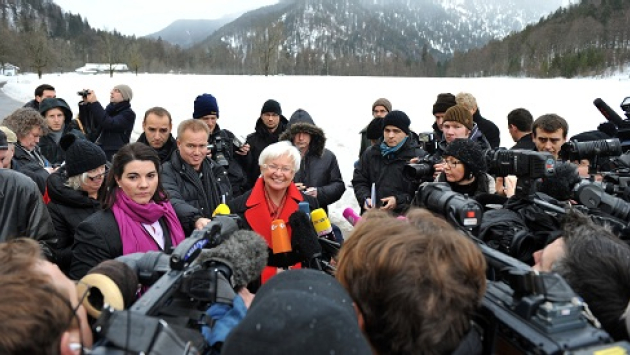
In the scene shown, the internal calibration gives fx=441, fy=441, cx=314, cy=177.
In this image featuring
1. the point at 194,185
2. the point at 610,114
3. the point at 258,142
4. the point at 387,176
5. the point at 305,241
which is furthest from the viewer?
the point at 258,142

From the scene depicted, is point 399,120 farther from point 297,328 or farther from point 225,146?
point 297,328

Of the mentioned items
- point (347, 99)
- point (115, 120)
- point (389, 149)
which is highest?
point (347, 99)

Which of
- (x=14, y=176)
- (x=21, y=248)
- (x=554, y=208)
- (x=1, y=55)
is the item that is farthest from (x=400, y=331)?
(x=1, y=55)

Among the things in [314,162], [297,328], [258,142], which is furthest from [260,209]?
[258,142]

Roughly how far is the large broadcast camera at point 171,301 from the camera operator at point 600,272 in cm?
108

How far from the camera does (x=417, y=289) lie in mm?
1114

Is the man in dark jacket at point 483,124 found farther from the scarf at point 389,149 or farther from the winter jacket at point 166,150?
the winter jacket at point 166,150

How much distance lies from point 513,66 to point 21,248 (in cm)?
6484

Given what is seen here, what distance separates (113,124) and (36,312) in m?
5.90

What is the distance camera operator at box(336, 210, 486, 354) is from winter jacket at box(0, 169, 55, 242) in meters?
2.56

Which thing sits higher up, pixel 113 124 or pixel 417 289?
pixel 113 124

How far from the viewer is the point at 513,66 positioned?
58250 mm

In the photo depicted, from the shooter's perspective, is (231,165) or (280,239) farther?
(231,165)

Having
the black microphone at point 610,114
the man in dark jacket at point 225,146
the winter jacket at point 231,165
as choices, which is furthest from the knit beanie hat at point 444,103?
the winter jacket at point 231,165
